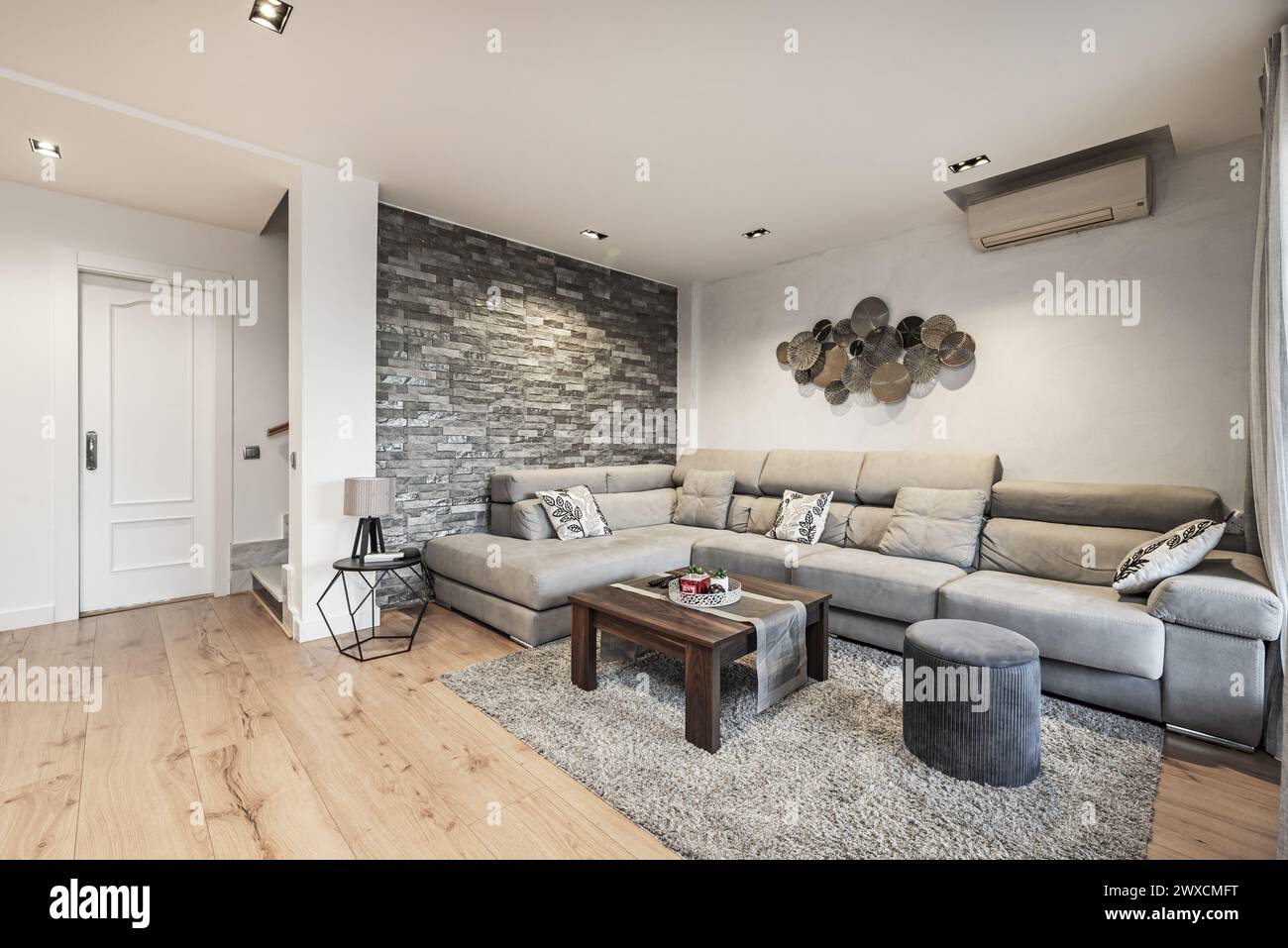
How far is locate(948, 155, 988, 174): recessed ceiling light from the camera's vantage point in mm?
2996

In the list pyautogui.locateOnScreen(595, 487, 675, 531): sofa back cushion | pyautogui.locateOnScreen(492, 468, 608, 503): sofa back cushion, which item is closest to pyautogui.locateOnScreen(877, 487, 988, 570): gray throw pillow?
pyautogui.locateOnScreen(595, 487, 675, 531): sofa back cushion

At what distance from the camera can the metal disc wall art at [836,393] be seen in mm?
4418

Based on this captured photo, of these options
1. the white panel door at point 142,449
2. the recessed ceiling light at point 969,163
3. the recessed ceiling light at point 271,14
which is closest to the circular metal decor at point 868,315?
the recessed ceiling light at point 969,163

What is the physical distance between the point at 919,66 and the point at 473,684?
10.5ft

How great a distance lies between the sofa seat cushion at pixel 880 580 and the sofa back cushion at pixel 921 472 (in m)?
0.58

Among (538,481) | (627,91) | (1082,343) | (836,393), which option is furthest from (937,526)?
(627,91)

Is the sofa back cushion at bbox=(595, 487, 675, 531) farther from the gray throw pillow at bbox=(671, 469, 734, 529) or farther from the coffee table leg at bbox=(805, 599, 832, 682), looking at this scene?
the coffee table leg at bbox=(805, 599, 832, 682)

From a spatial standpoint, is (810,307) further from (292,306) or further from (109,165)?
(109,165)

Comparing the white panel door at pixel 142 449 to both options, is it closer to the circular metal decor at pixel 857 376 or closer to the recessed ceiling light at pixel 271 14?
the recessed ceiling light at pixel 271 14

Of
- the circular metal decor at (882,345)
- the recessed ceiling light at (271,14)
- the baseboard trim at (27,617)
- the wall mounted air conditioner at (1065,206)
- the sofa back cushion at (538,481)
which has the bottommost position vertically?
the baseboard trim at (27,617)

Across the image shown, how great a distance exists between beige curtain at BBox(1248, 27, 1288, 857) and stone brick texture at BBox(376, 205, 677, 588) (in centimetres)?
387

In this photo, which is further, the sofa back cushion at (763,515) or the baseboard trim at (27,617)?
the sofa back cushion at (763,515)

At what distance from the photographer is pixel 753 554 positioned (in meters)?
3.64

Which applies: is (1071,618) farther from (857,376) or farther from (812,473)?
(857,376)
